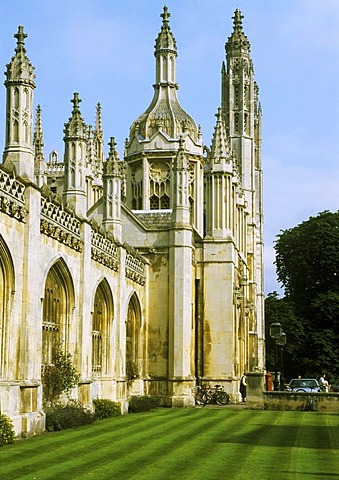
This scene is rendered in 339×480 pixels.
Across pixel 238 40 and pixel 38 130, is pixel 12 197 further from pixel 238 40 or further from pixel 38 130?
pixel 238 40

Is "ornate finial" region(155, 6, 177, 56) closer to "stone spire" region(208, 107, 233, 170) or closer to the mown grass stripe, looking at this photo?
"stone spire" region(208, 107, 233, 170)

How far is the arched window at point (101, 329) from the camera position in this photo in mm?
26016

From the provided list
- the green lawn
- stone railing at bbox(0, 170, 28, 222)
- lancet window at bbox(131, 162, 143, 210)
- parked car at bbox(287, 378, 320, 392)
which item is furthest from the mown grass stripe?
lancet window at bbox(131, 162, 143, 210)

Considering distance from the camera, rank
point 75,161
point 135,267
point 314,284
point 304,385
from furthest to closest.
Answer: point 314,284 < point 304,385 < point 135,267 < point 75,161

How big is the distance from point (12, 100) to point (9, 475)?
9.63 metres

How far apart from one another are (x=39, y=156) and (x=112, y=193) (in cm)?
761

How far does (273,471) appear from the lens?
12594 mm

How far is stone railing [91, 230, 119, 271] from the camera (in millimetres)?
24781

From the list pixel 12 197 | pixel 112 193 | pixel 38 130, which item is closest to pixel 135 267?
pixel 112 193

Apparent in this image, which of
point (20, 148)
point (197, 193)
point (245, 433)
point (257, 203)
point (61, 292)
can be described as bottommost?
point (245, 433)

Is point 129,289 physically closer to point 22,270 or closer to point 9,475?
point 22,270

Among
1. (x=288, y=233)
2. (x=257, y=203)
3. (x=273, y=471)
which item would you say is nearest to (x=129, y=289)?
(x=273, y=471)

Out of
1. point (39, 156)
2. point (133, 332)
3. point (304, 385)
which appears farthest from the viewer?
point (304, 385)

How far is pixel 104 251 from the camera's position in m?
26.0
